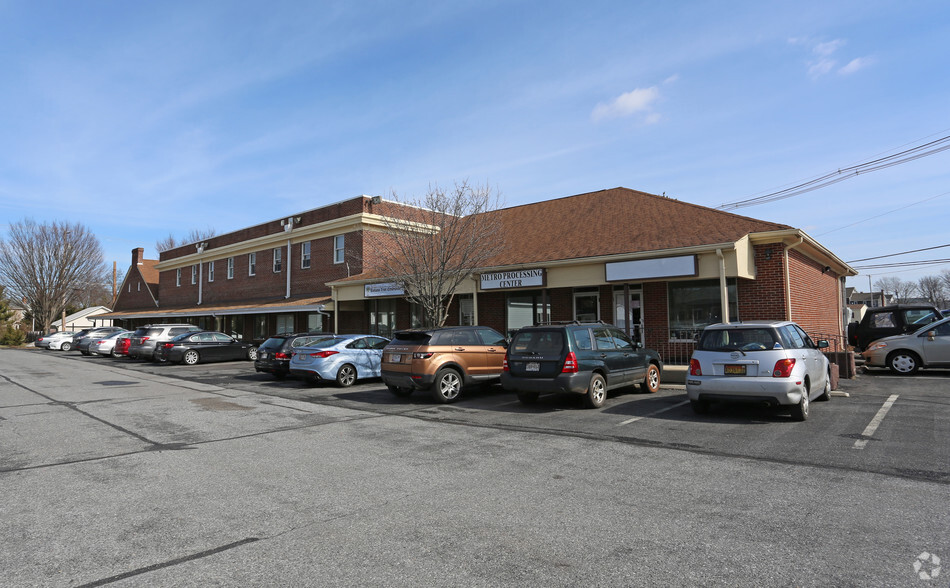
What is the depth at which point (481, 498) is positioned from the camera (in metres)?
5.27

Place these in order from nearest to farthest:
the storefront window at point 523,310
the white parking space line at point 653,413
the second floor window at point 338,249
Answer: the white parking space line at point 653,413, the storefront window at point 523,310, the second floor window at point 338,249

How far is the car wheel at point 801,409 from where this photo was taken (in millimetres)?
8727

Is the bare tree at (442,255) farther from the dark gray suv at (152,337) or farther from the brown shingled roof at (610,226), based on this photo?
the dark gray suv at (152,337)

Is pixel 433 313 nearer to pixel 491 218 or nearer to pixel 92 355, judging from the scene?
pixel 491 218

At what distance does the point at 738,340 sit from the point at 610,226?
33.6 ft

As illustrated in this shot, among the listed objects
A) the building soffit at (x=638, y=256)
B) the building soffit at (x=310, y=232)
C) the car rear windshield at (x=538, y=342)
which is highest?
the building soffit at (x=310, y=232)

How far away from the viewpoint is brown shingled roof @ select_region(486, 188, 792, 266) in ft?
52.2

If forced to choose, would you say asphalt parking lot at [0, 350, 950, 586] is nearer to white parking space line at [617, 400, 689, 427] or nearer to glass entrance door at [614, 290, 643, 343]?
white parking space line at [617, 400, 689, 427]

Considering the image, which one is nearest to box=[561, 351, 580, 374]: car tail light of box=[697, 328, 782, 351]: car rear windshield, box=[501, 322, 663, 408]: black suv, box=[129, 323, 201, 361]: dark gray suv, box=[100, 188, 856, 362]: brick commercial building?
box=[501, 322, 663, 408]: black suv

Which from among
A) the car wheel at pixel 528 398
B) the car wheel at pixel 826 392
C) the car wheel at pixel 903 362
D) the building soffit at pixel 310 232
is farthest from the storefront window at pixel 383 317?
the car wheel at pixel 903 362

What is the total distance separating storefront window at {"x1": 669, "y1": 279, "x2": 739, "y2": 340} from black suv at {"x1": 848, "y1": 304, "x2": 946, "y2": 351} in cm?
494

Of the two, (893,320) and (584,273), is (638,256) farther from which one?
(893,320)

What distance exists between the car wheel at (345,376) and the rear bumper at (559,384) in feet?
19.4

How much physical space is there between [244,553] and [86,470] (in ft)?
12.0
